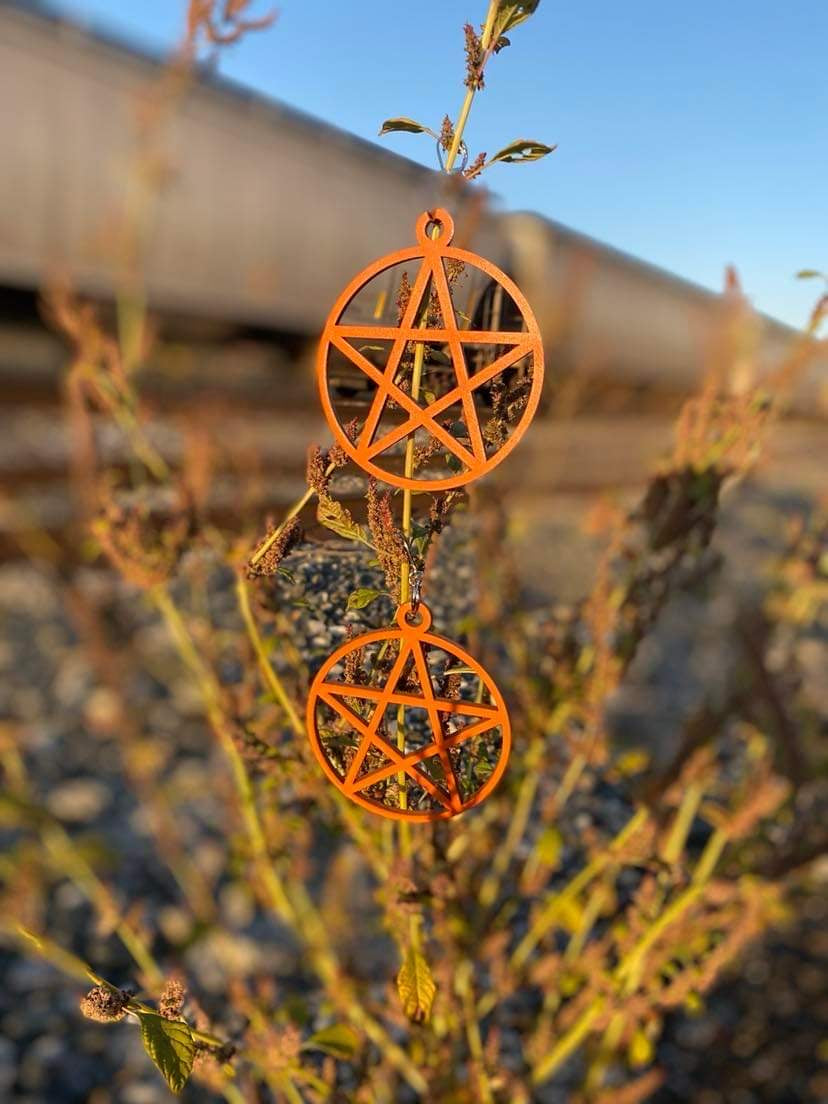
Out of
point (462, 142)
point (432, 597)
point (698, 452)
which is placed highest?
point (462, 142)

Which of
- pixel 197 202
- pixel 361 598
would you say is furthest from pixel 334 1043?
pixel 197 202

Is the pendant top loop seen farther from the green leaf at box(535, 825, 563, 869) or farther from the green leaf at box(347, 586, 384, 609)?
the green leaf at box(535, 825, 563, 869)

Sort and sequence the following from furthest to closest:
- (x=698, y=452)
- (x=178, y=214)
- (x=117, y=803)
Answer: (x=178, y=214)
(x=117, y=803)
(x=698, y=452)

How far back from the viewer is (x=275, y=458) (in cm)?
139

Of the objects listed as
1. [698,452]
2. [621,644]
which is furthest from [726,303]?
[621,644]

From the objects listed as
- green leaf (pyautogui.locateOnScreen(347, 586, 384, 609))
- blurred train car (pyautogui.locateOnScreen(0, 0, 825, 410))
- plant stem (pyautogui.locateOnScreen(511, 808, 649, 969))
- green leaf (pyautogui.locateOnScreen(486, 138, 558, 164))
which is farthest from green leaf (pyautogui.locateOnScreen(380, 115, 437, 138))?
blurred train car (pyautogui.locateOnScreen(0, 0, 825, 410))

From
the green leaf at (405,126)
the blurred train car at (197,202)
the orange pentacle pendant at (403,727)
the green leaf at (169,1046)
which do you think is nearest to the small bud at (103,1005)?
the green leaf at (169,1046)

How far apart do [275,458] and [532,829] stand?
0.71m

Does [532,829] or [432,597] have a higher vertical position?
[432,597]

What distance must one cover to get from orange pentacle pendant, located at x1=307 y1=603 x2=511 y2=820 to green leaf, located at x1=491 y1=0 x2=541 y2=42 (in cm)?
23

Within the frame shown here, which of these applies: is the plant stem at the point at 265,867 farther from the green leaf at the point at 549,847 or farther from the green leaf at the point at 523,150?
the green leaf at the point at 523,150

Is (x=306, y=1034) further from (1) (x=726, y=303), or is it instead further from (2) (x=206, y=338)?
(2) (x=206, y=338)

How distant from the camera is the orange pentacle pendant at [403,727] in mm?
372

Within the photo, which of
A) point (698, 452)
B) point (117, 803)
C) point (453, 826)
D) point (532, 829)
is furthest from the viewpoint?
point (117, 803)
